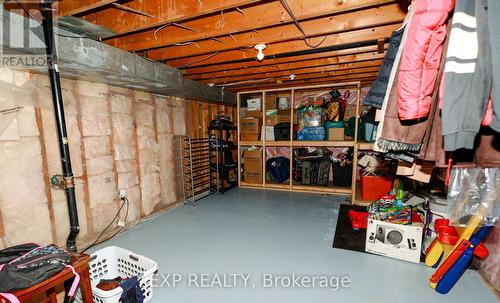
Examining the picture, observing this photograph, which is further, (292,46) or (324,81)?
(324,81)

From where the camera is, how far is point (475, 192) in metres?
1.29

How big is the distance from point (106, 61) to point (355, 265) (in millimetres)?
3035

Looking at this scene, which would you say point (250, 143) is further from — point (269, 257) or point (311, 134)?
point (269, 257)

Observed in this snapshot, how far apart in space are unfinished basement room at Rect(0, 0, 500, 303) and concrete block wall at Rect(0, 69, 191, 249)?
0.02 metres

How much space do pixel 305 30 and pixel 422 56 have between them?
1.29m

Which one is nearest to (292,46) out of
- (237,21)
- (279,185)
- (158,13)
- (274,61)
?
(274,61)

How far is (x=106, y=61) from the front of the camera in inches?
81.3

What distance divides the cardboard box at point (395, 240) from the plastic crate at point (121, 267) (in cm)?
208

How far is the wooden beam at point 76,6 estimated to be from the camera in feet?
4.67

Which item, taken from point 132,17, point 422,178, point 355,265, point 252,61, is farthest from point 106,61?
point 355,265

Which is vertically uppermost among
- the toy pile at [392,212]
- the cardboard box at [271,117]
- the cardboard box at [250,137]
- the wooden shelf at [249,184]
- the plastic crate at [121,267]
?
the cardboard box at [271,117]
